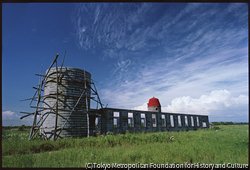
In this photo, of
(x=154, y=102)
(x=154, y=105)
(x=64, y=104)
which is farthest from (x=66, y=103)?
(x=154, y=102)

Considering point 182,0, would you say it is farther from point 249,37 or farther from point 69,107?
point 69,107

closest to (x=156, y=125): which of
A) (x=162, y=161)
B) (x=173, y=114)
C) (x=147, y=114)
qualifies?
(x=147, y=114)

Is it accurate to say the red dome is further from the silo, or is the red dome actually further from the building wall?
the silo

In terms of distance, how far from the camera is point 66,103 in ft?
45.6

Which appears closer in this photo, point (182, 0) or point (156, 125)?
point (182, 0)

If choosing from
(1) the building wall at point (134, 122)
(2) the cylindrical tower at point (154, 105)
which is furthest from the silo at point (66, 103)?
(2) the cylindrical tower at point (154, 105)

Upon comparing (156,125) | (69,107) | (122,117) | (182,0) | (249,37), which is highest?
(182,0)

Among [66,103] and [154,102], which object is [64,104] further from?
[154,102]

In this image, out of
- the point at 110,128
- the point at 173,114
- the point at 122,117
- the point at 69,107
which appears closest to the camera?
the point at 69,107

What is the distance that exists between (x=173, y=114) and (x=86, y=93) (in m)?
17.1

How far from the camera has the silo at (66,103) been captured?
13359 mm

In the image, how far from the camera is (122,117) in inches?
685

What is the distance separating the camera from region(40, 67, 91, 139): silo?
43.8 feet

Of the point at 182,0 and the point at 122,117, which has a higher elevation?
the point at 182,0
